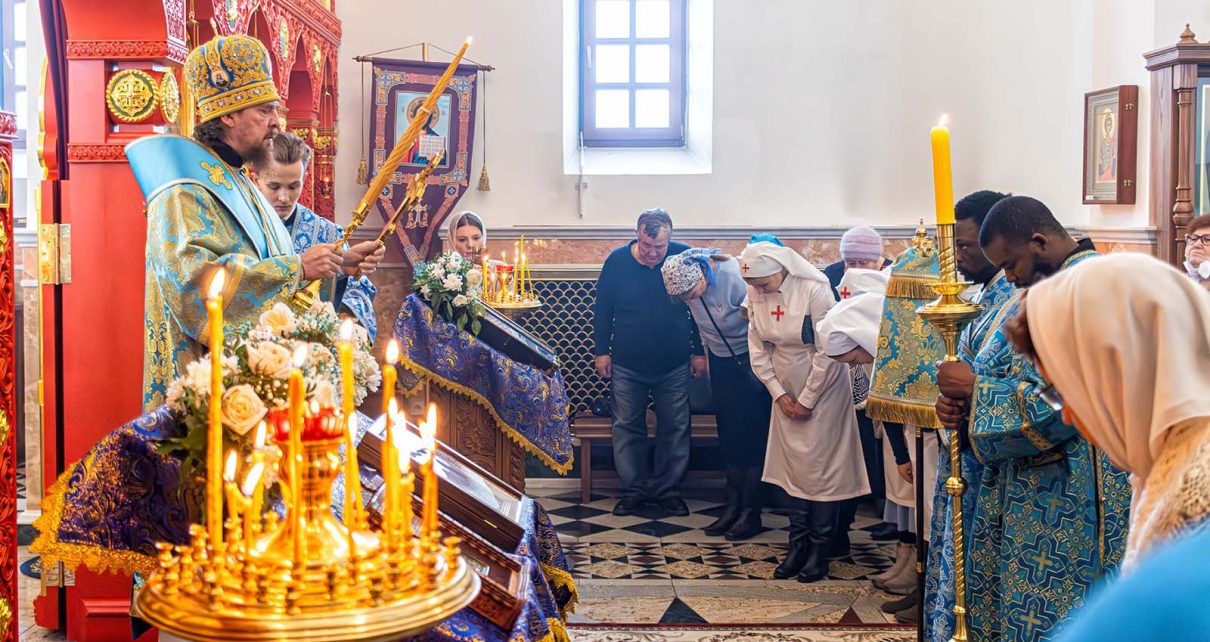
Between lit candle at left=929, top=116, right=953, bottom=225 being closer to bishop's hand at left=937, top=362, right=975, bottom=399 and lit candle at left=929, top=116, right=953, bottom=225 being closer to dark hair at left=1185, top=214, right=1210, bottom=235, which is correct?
bishop's hand at left=937, top=362, right=975, bottom=399

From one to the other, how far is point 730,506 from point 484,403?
1.77 meters

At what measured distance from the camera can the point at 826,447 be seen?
620cm

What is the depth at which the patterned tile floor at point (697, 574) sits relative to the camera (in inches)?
218

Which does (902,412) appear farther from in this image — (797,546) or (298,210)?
(298,210)

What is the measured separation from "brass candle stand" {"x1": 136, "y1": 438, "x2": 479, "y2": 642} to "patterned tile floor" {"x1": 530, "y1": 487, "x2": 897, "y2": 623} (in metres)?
3.68

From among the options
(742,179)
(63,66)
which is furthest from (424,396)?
(742,179)

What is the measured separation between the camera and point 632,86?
10109mm

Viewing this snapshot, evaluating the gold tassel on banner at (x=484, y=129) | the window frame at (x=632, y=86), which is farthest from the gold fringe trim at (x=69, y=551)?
the window frame at (x=632, y=86)

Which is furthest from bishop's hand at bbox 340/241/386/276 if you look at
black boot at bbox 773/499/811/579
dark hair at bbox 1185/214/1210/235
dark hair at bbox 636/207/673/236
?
dark hair at bbox 1185/214/1210/235

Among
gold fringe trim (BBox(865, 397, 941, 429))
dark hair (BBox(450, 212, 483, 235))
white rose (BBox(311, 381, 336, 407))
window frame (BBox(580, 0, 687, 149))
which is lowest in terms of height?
gold fringe trim (BBox(865, 397, 941, 429))

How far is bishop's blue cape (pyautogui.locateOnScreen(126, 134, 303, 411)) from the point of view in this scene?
3.56 m

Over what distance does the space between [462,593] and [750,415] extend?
5245 mm

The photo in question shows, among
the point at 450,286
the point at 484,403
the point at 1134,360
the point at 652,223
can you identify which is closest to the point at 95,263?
the point at 450,286

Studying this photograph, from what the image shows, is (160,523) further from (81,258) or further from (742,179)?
(742,179)
